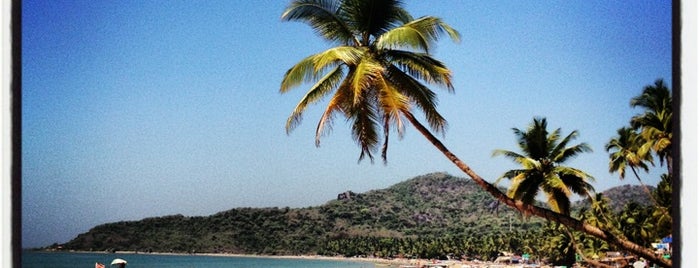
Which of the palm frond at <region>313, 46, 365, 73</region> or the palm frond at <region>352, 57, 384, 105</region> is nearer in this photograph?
the palm frond at <region>352, 57, 384, 105</region>

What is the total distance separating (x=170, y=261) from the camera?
142 feet

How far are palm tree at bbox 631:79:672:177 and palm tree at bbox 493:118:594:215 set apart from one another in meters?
0.73

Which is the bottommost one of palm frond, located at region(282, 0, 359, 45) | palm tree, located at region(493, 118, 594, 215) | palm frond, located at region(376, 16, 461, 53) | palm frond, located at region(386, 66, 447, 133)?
palm tree, located at region(493, 118, 594, 215)

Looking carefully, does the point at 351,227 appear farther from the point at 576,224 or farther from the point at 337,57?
the point at 576,224

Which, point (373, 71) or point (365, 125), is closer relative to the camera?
point (373, 71)

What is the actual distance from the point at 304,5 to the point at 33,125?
3256cm

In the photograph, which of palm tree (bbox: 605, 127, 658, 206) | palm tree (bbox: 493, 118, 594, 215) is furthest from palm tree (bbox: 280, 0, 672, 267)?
palm tree (bbox: 605, 127, 658, 206)

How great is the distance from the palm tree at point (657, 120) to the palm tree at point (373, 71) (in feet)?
12.6

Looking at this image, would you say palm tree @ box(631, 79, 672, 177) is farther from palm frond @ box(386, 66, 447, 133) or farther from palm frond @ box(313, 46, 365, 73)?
palm frond @ box(313, 46, 365, 73)

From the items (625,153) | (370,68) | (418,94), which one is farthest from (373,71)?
(625,153)

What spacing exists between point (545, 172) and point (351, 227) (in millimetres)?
34117

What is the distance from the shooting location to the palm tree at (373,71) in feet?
16.5

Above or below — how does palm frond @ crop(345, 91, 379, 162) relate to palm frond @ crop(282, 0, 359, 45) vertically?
below

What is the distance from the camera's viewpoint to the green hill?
3875 centimetres
